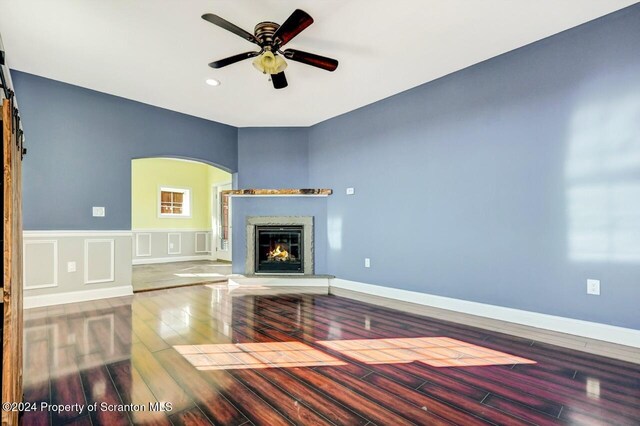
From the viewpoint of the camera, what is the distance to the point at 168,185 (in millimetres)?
8266

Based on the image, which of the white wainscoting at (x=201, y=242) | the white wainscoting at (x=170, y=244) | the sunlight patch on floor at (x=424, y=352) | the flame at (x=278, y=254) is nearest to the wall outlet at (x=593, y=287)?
the sunlight patch on floor at (x=424, y=352)

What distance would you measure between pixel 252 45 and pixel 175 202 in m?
6.50

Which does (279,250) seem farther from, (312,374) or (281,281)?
(312,374)

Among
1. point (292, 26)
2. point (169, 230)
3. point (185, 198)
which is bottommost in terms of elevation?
point (169, 230)

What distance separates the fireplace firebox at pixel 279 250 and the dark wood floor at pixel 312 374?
195 cm

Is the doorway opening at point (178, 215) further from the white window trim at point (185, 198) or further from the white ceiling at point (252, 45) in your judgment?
the white ceiling at point (252, 45)

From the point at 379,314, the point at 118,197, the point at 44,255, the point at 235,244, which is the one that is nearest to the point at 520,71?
the point at 379,314

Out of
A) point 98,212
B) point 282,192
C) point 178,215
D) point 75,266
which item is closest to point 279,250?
point 282,192

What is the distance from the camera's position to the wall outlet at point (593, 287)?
2.61 m

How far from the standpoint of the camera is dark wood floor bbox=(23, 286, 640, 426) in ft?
5.28

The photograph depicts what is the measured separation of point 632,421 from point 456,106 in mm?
2999

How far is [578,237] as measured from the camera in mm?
2709

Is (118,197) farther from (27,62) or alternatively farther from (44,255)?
(27,62)

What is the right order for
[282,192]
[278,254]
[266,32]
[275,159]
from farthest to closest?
[275,159] < [278,254] < [282,192] < [266,32]
